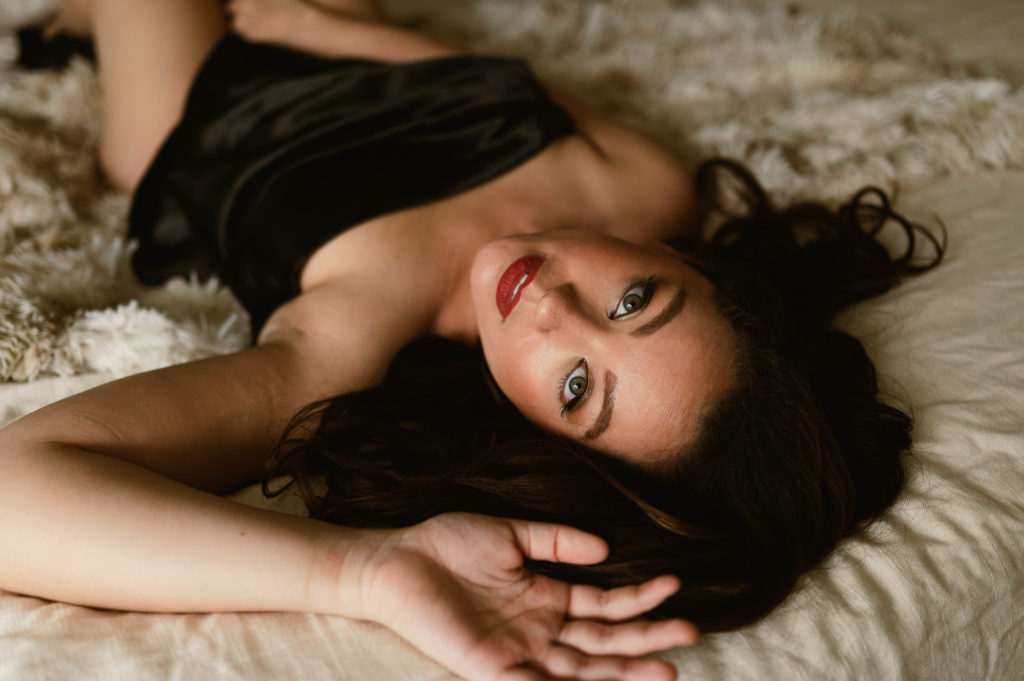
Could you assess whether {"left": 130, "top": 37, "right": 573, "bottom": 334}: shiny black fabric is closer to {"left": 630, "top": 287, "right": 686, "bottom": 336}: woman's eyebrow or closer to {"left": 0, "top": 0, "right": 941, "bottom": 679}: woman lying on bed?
{"left": 0, "top": 0, "right": 941, "bottom": 679}: woman lying on bed

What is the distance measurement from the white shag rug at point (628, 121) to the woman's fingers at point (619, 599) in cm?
61

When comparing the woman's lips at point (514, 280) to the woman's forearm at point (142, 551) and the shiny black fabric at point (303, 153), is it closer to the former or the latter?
the shiny black fabric at point (303, 153)

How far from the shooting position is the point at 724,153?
149cm

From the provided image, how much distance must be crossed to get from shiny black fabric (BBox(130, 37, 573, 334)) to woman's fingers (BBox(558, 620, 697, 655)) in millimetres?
706

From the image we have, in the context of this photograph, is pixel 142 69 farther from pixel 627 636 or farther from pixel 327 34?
pixel 627 636

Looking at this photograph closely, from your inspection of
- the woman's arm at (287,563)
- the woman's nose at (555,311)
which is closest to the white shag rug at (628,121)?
the woman's arm at (287,563)

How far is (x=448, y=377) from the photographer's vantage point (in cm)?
107

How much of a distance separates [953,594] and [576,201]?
0.83m

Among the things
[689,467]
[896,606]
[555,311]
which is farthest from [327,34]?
[896,606]

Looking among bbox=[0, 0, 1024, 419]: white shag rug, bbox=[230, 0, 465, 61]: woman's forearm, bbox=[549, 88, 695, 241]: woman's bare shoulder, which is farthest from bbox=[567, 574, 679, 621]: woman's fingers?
bbox=[230, 0, 465, 61]: woman's forearm

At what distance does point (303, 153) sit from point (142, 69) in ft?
1.17

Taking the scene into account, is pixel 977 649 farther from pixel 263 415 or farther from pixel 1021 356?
pixel 263 415

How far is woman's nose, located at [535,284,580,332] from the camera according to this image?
93 cm

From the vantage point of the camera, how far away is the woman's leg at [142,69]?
131 centimetres
